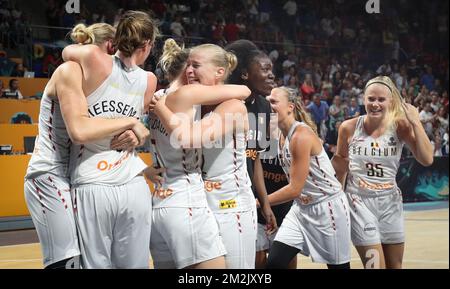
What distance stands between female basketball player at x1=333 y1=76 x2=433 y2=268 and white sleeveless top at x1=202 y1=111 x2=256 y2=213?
1460mm

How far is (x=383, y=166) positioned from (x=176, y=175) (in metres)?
2.01

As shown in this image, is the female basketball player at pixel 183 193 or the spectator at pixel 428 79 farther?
the spectator at pixel 428 79

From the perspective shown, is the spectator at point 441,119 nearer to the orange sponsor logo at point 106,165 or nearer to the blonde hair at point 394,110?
the blonde hair at point 394,110

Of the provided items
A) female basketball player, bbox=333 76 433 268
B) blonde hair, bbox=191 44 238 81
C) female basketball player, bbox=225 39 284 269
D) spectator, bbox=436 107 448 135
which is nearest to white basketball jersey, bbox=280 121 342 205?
female basketball player, bbox=225 39 284 269

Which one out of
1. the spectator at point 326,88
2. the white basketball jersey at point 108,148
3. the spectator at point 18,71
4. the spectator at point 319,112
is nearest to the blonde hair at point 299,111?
the spectator at point 319,112

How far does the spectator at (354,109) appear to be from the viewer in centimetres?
565

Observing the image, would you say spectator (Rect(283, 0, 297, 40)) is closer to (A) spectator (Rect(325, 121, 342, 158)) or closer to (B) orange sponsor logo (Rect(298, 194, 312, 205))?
(A) spectator (Rect(325, 121, 342, 158))

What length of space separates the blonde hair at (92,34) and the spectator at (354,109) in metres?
2.41

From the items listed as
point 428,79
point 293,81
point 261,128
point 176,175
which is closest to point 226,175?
point 176,175

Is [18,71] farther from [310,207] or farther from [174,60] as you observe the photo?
[310,207]

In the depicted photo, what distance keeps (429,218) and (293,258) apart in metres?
6.52

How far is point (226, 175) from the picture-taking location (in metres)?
4.11

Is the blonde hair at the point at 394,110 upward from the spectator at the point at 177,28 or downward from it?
downward

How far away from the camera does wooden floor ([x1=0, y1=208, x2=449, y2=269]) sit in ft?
16.7
